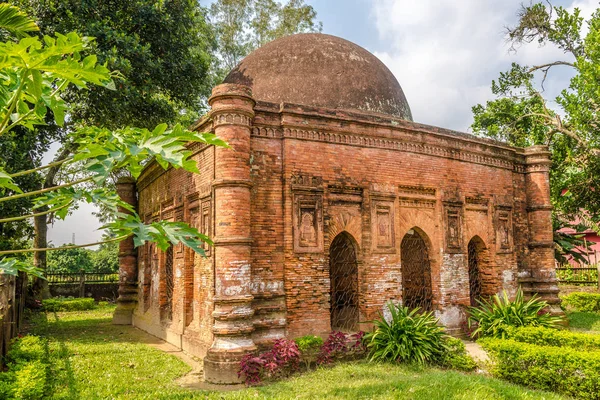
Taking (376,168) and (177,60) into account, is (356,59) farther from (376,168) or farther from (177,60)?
(177,60)

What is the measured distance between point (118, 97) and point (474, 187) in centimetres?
947

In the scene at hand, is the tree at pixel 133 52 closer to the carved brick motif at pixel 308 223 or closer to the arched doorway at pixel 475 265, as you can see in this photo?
the carved brick motif at pixel 308 223

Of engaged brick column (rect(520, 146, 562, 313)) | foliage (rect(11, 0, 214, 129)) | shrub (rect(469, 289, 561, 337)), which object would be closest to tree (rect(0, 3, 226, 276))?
shrub (rect(469, 289, 561, 337))

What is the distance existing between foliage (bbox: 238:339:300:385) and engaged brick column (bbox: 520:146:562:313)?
6.98 metres

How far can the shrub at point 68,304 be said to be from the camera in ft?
55.1

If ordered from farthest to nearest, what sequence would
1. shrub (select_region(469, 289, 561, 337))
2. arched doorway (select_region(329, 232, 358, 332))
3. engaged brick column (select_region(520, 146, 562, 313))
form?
engaged brick column (select_region(520, 146, 562, 313)) < shrub (select_region(469, 289, 561, 337)) < arched doorway (select_region(329, 232, 358, 332))

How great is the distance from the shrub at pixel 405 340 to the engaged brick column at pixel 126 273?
27.8 feet

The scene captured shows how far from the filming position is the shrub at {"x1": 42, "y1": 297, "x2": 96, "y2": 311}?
16.8 metres

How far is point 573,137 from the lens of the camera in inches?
555

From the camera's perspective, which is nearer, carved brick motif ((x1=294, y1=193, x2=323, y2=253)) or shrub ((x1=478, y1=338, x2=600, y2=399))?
shrub ((x1=478, y1=338, x2=600, y2=399))

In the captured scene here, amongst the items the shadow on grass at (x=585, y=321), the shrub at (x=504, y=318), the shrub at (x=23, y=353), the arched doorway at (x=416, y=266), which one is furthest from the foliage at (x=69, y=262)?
the shadow on grass at (x=585, y=321)

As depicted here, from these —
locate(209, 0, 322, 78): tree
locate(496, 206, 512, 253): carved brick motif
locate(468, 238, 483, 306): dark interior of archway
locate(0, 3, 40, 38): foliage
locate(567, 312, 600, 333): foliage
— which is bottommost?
locate(567, 312, 600, 333): foliage

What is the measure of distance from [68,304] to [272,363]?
13161 millimetres

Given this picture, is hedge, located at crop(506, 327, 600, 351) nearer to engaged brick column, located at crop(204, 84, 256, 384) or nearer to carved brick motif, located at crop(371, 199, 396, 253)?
carved brick motif, located at crop(371, 199, 396, 253)
